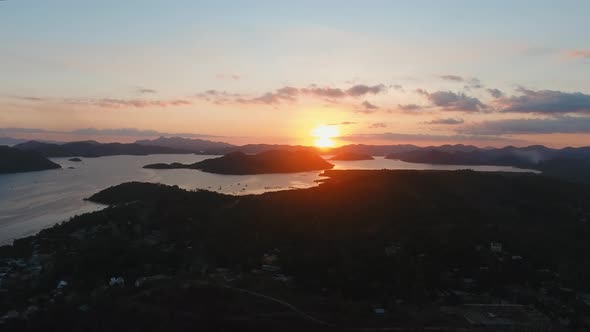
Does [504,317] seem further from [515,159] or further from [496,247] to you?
[515,159]

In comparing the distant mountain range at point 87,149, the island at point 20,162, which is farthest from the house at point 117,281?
the distant mountain range at point 87,149

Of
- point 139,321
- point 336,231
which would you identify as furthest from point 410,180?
point 139,321

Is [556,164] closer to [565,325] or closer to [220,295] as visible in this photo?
[565,325]

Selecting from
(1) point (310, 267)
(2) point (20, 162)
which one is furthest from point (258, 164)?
(1) point (310, 267)

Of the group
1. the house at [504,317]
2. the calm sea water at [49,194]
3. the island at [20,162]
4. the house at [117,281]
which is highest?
the island at [20,162]

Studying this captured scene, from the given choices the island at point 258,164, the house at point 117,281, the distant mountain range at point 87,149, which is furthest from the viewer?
the distant mountain range at point 87,149

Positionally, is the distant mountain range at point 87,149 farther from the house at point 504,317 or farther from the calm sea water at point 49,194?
the house at point 504,317
